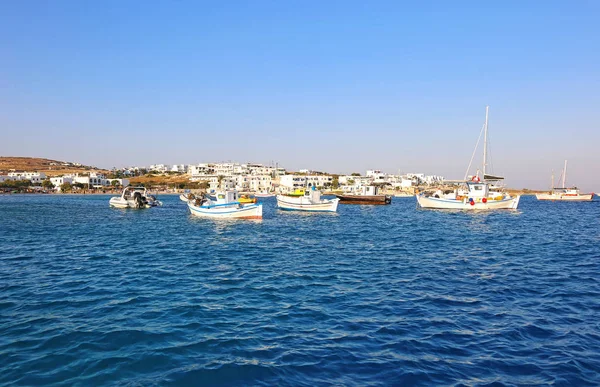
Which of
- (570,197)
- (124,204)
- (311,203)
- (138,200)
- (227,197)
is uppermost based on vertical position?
(227,197)

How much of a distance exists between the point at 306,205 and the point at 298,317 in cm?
5119

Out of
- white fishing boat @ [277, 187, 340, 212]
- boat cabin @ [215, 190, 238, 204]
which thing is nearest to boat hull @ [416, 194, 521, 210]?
white fishing boat @ [277, 187, 340, 212]

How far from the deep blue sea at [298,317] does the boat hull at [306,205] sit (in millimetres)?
35778

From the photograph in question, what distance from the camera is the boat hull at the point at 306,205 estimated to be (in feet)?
205

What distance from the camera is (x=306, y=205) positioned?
63.8 metres

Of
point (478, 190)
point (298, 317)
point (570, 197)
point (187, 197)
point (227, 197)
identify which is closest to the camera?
→ point (298, 317)

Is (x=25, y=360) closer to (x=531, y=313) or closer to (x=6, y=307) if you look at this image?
(x=6, y=307)

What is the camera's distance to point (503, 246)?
29219 mm

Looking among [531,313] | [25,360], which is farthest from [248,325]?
[531,313]

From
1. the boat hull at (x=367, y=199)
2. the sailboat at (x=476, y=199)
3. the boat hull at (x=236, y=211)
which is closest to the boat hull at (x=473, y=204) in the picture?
the sailboat at (x=476, y=199)

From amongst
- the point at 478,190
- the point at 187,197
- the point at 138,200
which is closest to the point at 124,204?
the point at 138,200

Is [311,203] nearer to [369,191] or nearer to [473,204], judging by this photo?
[473,204]

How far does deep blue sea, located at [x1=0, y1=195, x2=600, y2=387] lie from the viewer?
8.92m

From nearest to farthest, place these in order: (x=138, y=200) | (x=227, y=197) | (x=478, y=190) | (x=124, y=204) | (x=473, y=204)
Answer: (x=227, y=197) < (x=473, y=204) < (x=478, y=190) < (x=138, y=200) < (x=124, y=204)
